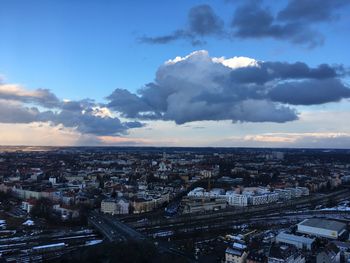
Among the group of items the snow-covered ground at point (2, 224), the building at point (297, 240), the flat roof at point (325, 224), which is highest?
the flat roof at point (325, 224)

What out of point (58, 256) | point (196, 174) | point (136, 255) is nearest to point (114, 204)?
point (58, 256)

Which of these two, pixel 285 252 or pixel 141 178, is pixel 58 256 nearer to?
pixel 285 252

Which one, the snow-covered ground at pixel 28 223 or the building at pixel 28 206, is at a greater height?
the building at pixel 28 206

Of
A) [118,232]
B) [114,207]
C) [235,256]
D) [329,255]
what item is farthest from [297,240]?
[114,207]

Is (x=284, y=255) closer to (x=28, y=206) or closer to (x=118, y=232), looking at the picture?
(x=118, y=232)

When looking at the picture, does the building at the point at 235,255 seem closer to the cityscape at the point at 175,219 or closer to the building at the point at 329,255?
the cityscape at the point at 175,219

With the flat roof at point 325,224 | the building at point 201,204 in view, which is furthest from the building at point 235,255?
the building at point 201,204
